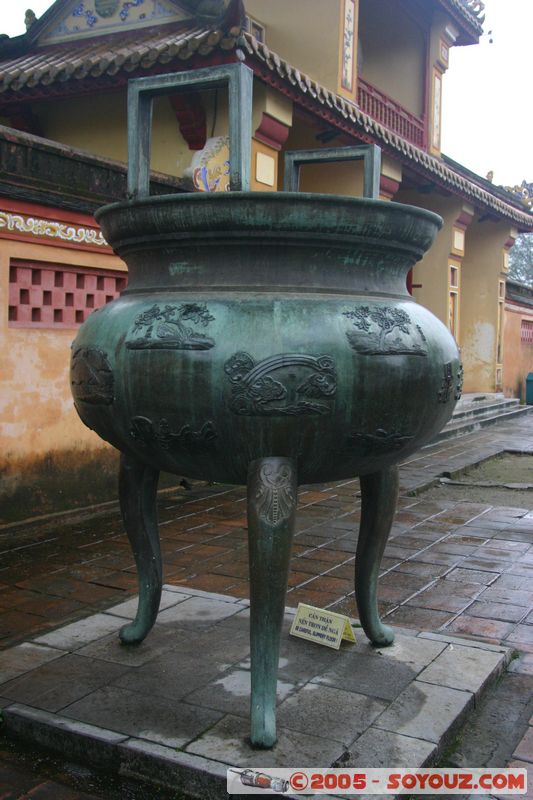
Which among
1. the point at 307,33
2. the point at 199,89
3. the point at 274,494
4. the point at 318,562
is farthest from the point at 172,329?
the point at 307,33

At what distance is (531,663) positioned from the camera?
3008mm

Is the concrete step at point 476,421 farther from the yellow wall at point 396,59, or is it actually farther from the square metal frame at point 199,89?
the square metal frame at point 199,89

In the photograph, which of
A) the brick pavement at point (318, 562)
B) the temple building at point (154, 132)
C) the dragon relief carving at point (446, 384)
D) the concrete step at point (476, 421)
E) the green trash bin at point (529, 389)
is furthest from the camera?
the green trash bin at point (529, 389)

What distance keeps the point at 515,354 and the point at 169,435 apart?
1494 cm

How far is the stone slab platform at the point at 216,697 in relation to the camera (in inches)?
83.9

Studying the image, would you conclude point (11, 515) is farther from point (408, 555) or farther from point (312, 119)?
point (312, 119)

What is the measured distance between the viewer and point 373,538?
2.82 m

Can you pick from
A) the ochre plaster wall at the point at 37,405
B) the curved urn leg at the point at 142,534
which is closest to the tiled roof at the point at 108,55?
the ochre plaster wall at the point at 37,405

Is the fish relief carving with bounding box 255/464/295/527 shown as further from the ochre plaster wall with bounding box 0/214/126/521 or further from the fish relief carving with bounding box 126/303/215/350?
the ochre plaster wall with bounding box 0/214/126/521

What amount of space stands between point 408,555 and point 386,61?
928 centimetres

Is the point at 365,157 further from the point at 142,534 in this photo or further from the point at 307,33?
the point at 307,33

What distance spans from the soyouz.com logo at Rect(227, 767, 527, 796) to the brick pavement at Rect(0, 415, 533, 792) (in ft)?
2.83

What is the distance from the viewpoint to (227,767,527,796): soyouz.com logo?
198 cm

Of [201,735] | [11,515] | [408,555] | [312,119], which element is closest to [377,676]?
[201,735]
